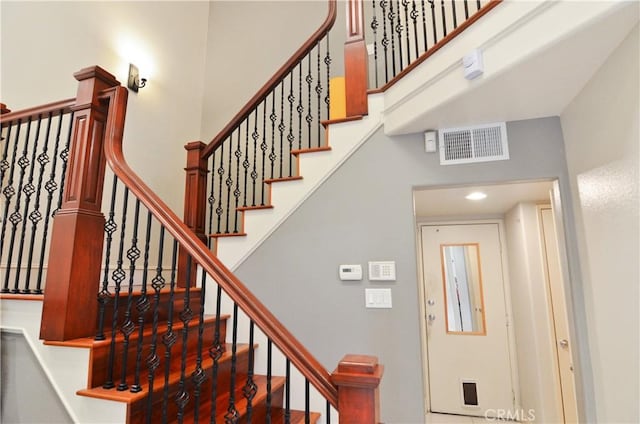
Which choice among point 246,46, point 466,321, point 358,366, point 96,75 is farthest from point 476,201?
point 96,75

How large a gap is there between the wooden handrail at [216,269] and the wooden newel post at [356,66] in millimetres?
1454

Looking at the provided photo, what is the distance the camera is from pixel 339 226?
2.35 metres

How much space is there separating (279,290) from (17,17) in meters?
2.58

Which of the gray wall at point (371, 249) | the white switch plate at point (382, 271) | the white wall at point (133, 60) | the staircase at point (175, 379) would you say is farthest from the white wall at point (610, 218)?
the white wall at point (133, 60)

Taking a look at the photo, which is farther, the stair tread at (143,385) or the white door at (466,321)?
the white door at (466,321)

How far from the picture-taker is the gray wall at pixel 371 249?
206cm

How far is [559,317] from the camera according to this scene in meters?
3.31

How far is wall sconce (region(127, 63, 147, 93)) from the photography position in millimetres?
3217

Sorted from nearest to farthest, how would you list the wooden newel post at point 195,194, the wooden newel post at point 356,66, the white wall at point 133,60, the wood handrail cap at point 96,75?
the wood handrail cap at point 96,75 < the white wall at point 133,60 < the wooden newel post at point 356,66 < the wooden newel post at point 195,194

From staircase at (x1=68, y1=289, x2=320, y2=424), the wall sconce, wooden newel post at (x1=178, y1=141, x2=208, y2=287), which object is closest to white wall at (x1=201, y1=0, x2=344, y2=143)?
the wall sconce

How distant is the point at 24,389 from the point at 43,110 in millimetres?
1407

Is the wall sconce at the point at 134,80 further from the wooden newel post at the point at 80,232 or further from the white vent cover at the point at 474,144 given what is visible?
the white vent cover at the point at 474,144

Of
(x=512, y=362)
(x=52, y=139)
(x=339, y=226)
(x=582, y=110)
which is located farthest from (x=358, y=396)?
(x=512, y=362)

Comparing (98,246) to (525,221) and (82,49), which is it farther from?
(525,221)
